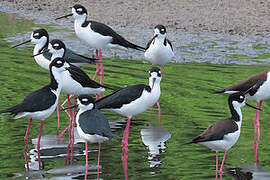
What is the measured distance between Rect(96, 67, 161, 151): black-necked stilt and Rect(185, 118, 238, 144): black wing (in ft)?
4.05

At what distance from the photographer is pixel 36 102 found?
7.83 m

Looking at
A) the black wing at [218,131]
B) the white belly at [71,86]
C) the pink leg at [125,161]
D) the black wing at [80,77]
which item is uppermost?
the black wing at [80,77]

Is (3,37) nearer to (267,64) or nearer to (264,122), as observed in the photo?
(267,64)

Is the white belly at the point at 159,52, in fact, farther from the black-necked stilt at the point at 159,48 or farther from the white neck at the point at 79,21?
the white neck at the point at 79,21

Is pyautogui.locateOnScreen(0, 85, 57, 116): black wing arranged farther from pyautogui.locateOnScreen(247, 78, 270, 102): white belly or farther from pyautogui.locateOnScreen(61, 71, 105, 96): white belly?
pyautogui.locateOnScreen(247, 78, 270, 102): white belly

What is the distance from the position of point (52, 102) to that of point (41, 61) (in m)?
2.10

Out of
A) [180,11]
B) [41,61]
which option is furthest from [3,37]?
[41,61]

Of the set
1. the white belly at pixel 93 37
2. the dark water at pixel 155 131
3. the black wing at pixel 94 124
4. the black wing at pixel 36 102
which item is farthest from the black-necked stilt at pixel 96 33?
the black wing at pixel 94 124

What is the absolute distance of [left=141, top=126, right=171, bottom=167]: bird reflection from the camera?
7.89m

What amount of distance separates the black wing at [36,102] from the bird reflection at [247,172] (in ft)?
7.66

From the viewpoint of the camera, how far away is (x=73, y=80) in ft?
28.8

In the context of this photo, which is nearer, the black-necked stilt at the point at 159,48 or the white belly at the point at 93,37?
the black-necked stilt at the point at 159,48

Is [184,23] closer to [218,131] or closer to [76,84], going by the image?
[76,84]

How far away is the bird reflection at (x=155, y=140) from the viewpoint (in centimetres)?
789
